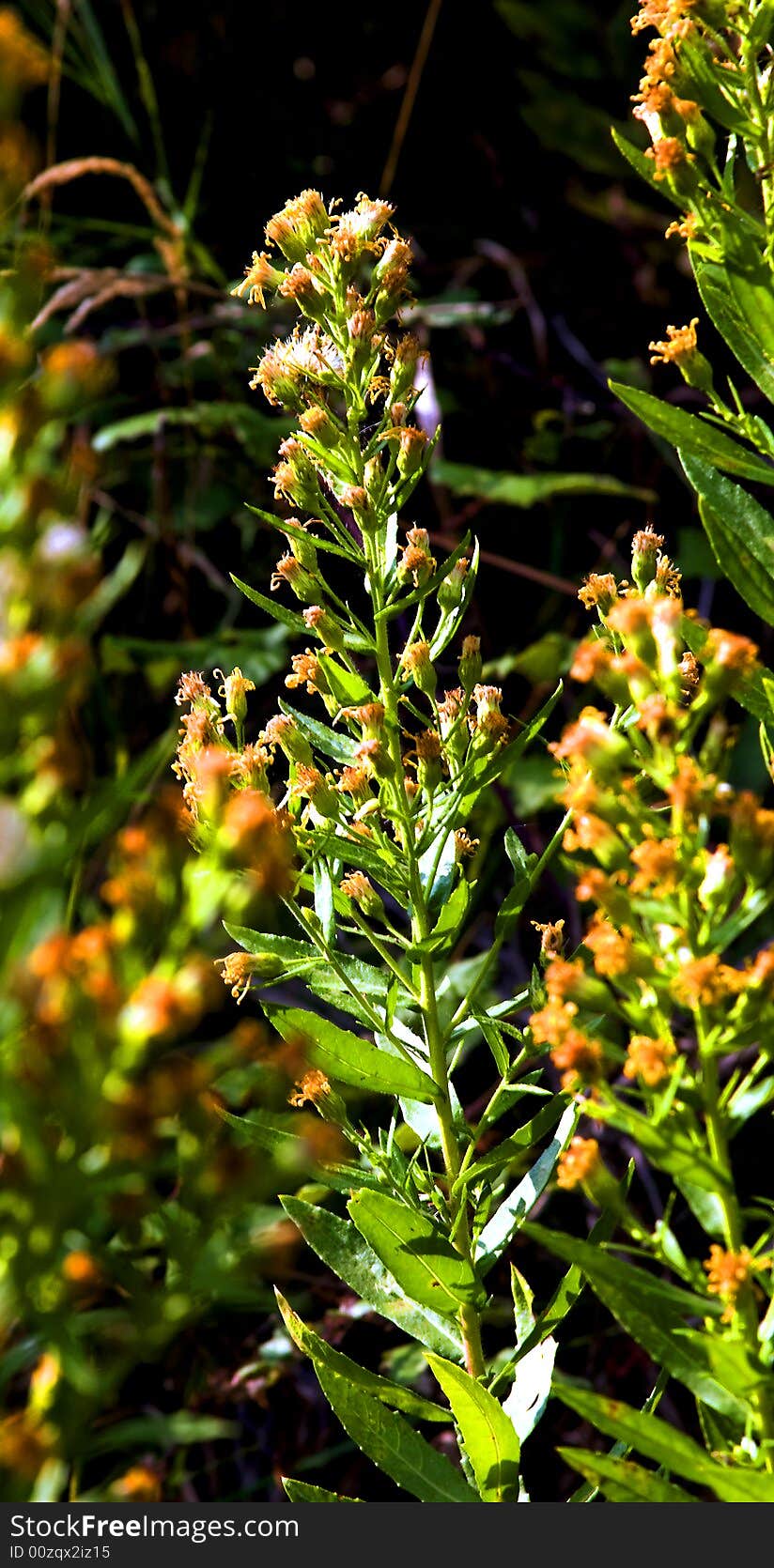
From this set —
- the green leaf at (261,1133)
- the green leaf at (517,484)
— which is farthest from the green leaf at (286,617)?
the green leaf at (517,484)

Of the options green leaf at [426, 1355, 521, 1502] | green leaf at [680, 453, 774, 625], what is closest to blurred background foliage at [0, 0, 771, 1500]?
green leaf at [426, 1355, 521, 1502]

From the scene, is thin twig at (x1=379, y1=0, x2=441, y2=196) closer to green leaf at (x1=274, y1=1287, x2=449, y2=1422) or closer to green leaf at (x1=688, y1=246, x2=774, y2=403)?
green leaf at (x1=688, y1=246, x2=774, y2=403)

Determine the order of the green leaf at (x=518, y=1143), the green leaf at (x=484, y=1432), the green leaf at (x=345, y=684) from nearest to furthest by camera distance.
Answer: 1. the green leaf at (x=484, y=1432)
2. the green leaf at (x=518, y=1143)
3. the green leaf at (x=345, y=684)

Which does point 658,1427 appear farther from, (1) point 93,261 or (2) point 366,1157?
(1) point 93,261

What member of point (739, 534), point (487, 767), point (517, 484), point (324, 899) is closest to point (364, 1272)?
point (324, 899)

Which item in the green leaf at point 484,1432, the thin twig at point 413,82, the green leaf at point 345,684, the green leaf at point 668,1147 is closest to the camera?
the green leaf at point 668,1147

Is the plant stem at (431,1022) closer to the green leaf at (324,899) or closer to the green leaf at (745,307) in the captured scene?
the green leaf at (324,899)
